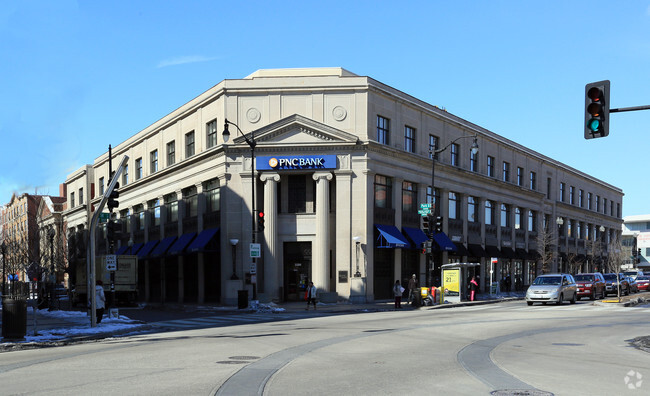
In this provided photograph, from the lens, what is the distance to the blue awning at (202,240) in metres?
45.5

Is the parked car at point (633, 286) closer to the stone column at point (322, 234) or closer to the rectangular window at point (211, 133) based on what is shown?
the stone column at point (322, 234)

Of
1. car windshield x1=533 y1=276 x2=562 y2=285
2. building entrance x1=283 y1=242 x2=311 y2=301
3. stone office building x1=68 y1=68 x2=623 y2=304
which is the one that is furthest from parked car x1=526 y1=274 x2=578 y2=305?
building entrance x1=283 y1=242 x2=311 y2=301

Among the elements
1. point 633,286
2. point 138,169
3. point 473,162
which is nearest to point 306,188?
point 473,162

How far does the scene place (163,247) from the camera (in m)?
53.6

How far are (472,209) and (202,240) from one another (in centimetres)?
2425

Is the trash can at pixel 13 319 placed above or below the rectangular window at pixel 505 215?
below

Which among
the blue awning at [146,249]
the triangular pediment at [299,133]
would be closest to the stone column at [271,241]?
the triangular pediment at [299,133]

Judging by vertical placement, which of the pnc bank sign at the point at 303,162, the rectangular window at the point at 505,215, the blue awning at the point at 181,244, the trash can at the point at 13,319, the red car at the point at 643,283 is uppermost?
the pnc bank sign at the point at 303,162

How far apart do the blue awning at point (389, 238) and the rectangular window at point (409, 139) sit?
21.2ft

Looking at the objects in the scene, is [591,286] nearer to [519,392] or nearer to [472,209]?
[472,209]

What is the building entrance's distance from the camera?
145 feet

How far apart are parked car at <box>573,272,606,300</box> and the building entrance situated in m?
17.8

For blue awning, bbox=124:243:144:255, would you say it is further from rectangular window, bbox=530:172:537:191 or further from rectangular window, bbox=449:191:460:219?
rectangular window, bbox=530:172:537:191

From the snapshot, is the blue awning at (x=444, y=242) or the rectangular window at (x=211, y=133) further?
the blue awning at (x=444, y=242)
